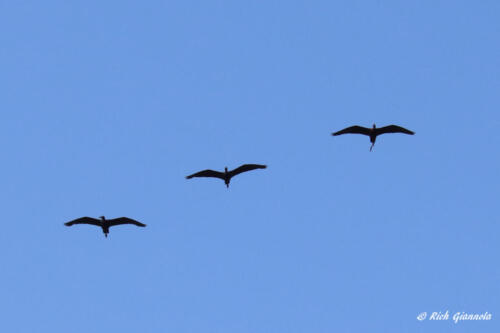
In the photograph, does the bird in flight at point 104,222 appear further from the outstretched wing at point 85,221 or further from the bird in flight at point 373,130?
the bird in flight at point 373,130

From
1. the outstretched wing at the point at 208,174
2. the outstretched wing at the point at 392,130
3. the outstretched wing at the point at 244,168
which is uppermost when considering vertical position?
the outstretched wing at the point at 392,130

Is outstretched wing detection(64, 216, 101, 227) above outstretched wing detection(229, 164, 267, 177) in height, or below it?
below

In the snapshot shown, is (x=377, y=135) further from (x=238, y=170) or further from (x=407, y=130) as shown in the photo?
(x=238, y=170)

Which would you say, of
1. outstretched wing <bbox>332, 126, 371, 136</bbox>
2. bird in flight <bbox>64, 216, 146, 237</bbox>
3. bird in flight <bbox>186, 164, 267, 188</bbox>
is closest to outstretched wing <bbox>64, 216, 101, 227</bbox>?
bird in flight <bbox>64, 216, 146, 237</bbox>

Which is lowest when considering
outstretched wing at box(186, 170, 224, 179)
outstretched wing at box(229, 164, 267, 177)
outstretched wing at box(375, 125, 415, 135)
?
outstretched wing at box(186, 170, 224, 179)

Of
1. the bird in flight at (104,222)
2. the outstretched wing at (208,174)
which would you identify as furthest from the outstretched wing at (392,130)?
the bird in flight at (104,222)

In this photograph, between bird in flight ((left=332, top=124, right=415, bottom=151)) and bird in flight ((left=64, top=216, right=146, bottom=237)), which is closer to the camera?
bird in flight ((left=332, top=124, right=415, bottom=151))

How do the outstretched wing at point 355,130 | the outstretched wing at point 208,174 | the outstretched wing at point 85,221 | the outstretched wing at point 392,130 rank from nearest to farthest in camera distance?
the outstretched wing at point 392,130
the outstretched wing at point 355,130
the outstretched wing at point 208,174
the outstretched wing at point 85,221

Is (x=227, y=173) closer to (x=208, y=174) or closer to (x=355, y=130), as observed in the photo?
(x=208, y=174)

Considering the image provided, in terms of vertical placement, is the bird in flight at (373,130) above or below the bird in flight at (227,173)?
above

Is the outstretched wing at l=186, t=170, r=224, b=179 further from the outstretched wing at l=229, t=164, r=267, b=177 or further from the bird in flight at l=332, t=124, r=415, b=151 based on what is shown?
the bird in flight at l=332, t=124, r=415, b=151

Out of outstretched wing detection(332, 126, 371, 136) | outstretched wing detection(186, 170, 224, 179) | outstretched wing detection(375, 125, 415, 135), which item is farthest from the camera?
outstretched wing detection(186, 170, 224, 179)

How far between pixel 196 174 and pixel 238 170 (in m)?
2.76

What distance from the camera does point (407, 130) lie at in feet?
278
